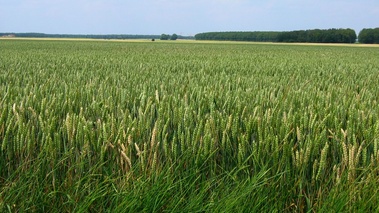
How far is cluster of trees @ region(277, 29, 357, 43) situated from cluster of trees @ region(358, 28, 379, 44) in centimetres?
278

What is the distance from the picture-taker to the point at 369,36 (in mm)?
76250

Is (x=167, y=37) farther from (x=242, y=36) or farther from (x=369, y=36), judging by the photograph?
(x=369, y=36)

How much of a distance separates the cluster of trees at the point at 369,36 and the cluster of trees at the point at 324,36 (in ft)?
9.11

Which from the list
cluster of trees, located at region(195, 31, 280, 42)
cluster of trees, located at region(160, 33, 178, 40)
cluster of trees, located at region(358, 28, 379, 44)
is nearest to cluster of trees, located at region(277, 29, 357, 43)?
cluster of trees, located at region(358, 28, 379, 44)

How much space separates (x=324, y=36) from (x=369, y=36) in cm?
810

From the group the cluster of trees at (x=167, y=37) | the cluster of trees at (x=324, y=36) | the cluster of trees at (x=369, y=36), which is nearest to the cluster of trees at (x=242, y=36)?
the cluster of trees at (x=324, y=36)

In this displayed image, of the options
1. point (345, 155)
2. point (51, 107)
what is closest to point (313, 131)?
point (345, 155)

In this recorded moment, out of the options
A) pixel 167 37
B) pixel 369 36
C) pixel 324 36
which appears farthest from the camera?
pixel 167 37

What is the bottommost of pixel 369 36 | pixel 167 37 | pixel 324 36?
pixel 167 37

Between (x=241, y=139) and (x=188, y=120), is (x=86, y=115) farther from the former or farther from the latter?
(x=241, y=139)

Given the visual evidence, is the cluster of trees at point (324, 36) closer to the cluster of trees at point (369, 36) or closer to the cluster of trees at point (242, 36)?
the cluster of trees at point (369, 36)

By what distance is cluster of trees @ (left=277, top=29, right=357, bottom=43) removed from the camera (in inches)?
3149

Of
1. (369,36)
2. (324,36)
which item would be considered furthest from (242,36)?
(369,36)

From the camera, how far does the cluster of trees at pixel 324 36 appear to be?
262ft
